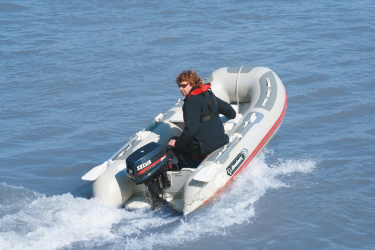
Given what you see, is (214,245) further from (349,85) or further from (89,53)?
(89,53)

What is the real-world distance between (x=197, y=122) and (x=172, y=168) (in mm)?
540

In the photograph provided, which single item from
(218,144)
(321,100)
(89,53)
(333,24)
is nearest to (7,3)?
(89,53)

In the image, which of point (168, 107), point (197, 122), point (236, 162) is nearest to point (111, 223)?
point (197, 122)

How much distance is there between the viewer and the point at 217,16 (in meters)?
12.1

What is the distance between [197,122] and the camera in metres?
4.23

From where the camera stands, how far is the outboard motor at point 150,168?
4098 mm

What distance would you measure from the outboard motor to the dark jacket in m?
0.25

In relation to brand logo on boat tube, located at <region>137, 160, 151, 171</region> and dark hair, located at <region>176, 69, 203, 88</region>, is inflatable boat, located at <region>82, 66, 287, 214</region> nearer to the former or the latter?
brand logo on boat tube, located at <region>137, 160, 151, 171</region>

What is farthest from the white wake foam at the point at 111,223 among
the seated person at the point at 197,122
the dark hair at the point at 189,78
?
the dark hair at the point at 189,78

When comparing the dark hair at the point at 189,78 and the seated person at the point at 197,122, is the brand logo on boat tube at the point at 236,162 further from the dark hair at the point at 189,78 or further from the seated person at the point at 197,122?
the dark hair at the point at 189,78

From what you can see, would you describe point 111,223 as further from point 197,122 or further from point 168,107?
point 168,107

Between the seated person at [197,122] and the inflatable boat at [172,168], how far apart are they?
0.10 meters

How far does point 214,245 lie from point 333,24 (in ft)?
27.7

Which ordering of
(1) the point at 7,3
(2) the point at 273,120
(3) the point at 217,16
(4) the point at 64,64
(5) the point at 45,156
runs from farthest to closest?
(1) the point at 7,3
(3) the point at 217,16
(4) the point at 64,64
(5) the point at 45,156
(2) the point at 273,120
